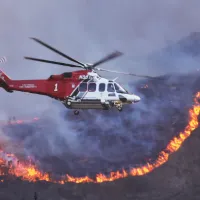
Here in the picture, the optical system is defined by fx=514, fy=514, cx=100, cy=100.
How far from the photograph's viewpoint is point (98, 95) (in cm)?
6475

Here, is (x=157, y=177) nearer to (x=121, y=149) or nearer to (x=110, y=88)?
(x=121, y=149)

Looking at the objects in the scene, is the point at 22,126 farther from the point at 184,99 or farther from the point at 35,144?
the point at 184,99

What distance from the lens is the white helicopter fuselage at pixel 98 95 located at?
212 feet

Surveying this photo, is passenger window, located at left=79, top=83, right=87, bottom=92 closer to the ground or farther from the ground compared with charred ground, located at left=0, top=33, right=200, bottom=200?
closer to the ground

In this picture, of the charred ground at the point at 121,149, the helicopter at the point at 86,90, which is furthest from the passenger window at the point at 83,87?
the charred ground at the point at 121,149

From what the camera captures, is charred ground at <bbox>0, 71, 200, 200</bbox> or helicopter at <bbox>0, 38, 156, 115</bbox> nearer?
helicopter at <bbox>0, 38, 156, 115</bbox>

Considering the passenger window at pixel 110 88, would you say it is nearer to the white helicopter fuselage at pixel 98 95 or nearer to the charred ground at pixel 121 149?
the white helicopter fuselage at pixel 98 95

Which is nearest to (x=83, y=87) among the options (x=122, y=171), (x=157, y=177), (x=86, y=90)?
(x=86, y=90)

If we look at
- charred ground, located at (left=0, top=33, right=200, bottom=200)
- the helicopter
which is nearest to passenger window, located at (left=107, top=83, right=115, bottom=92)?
the helicopter

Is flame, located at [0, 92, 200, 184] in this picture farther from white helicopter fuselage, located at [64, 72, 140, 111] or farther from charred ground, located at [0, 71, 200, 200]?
white helicopter fuselage, located at [64, 72, 140, 111]

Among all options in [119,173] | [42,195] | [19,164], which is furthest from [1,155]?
[119,173]

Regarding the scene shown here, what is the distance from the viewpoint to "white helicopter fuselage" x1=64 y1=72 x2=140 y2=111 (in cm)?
6469

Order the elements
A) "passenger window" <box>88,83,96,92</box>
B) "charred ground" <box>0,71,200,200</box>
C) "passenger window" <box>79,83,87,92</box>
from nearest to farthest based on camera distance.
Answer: "passenger window" <box>88,83,96,92</box>, "passenger window" <box>79,83,87,92</box>, "charred ground" <box>0,71,200,200</box>

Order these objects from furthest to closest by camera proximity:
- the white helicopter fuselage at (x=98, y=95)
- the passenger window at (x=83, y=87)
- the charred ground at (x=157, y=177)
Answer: the charred ground at (x=157, y=177)
the passenger window at (x=83, y=87)
the white helicopter fuselage at (x=98, y=95)
